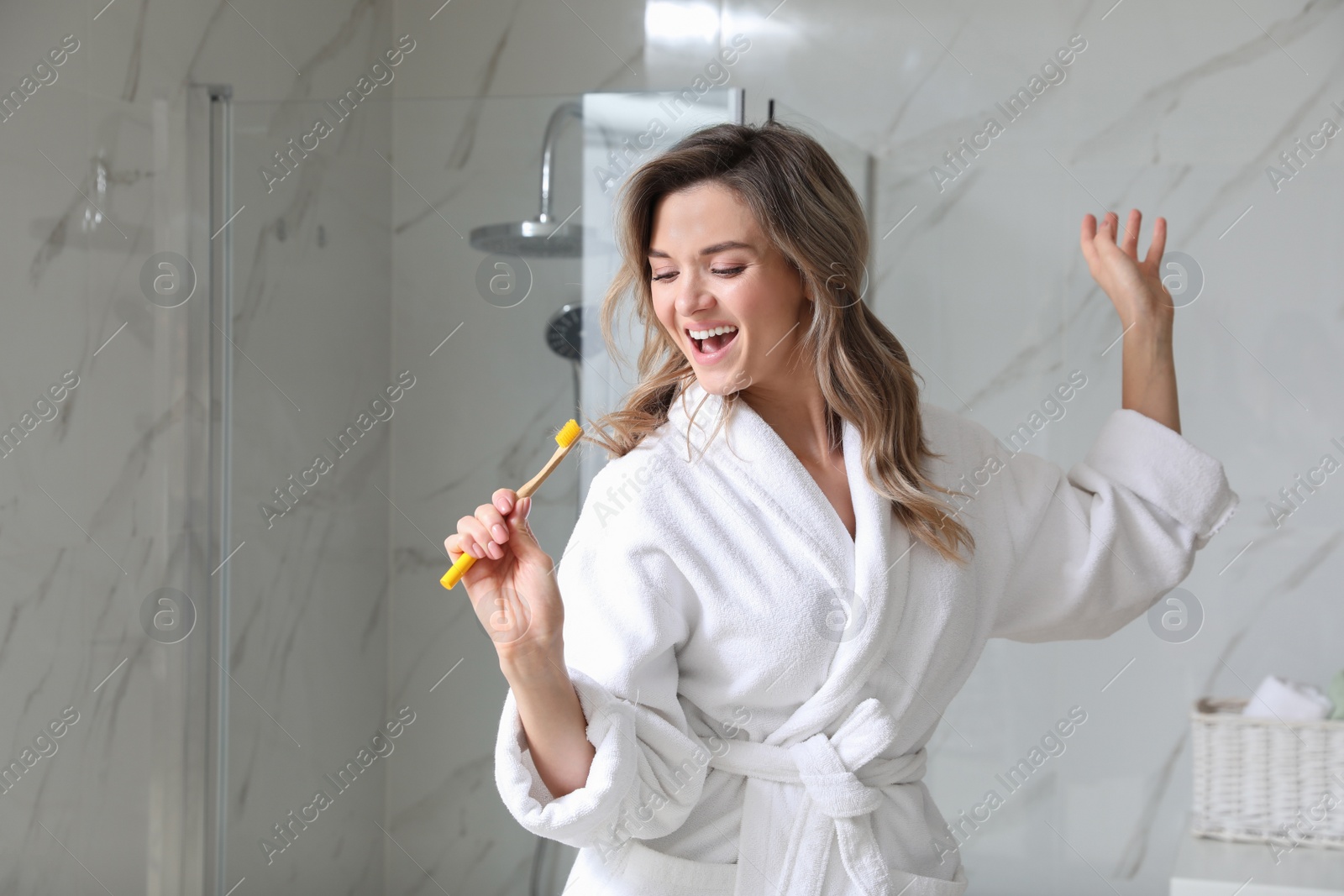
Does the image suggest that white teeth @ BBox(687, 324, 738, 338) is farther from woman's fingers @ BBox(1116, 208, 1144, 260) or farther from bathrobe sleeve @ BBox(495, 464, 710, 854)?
woman's fingers @ BBox(1116, 208, 1144, 260)

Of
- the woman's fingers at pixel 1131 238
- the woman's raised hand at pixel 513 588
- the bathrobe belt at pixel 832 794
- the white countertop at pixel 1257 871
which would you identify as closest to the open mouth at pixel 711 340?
the woman's raised hand at pixel 513 588

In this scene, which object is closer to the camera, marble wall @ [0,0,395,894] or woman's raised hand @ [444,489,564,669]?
woman's raised hand @ [444,489,564,669]

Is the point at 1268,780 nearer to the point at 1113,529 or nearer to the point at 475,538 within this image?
the point at 1113,529

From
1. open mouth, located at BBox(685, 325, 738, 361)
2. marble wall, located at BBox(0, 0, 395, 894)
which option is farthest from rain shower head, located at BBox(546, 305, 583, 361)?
open mouth, located at BBox(685, 325, 738, 361)

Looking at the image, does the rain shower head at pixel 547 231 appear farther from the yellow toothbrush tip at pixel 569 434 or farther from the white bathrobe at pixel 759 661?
the yellow toothbrush tip at pixel 569 434

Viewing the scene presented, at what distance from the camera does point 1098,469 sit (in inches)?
47.7

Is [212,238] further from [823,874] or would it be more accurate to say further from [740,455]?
[823,874]

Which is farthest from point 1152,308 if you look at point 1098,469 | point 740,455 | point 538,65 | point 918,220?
point 538,65

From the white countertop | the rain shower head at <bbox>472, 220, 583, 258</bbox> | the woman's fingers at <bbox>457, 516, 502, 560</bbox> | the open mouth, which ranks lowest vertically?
the white countertop

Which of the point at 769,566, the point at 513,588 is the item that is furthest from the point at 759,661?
the point at 513,588

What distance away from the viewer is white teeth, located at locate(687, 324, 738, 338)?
104 cm

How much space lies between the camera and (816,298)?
1062 millimetres

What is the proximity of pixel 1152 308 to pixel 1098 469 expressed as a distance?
0.18 m

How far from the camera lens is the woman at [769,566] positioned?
3.27 ft
